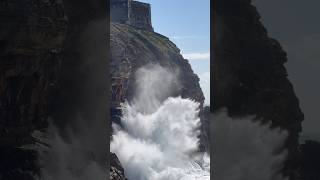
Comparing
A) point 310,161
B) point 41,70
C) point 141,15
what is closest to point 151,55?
point 141,15

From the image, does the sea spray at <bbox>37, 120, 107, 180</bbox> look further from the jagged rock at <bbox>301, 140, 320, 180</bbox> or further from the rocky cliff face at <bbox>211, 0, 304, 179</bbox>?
the jagged rock at <bbox>301, 140, 320, 180</bbox>

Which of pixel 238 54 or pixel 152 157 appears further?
pixel 152 157

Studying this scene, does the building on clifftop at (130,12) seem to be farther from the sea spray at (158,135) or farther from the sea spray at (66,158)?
the sea spray at (66,158)

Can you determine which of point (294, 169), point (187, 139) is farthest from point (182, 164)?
point (294, 169)

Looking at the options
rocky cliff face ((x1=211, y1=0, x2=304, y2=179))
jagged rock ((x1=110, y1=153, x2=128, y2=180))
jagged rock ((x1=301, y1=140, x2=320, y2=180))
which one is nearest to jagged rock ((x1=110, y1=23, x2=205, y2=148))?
jagged rock ((x1=110, y1=153, x2=128, y2=180))

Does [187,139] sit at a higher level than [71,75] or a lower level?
lower

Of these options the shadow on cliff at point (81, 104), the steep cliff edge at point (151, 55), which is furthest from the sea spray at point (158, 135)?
the shadow on cliff at point (81, 104)

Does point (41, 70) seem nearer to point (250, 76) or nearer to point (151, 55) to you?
point (250, 76)

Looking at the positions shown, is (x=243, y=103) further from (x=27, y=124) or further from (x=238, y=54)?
(x=27, y=124)
